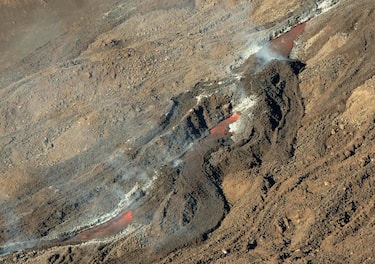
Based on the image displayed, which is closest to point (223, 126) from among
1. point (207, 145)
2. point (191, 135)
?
point (207, 145)

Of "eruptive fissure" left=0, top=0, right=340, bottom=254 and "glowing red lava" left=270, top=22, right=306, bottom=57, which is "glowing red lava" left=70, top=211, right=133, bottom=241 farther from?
"glowing red lava" left=270, top=22, right=306, bottom=57

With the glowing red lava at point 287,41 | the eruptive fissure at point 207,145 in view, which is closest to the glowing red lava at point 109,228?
the eruptive fissure at point 207,145

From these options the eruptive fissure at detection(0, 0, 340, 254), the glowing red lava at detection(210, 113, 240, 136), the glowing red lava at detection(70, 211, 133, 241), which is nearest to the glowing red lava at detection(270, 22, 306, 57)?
the eruptive fissure at detection(0, 0, 340, 254)

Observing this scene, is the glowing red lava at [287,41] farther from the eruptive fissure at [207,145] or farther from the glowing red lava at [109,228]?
the glowing red lava at [109,228]

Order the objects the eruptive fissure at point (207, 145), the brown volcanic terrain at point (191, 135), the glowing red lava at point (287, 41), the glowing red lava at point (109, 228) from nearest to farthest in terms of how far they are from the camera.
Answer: the brown volcanic terrain at point (191, 135)
the eruptive fissure at point (207, 145)
the glowing red lava at point (109, 228)
the glowing red lava at point (287, 41)

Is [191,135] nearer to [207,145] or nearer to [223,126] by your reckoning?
[207,145]
